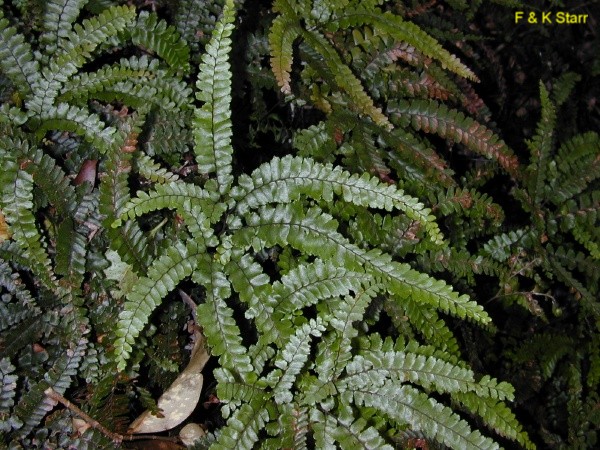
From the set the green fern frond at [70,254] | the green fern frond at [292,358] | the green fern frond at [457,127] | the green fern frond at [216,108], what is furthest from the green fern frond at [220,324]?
the green fern frond at [457,127]

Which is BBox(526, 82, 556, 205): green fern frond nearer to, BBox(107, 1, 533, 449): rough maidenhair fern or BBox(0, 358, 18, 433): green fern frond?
BBox(107, 1, 533, 449): rough maidenhair fern

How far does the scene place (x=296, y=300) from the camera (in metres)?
2.16

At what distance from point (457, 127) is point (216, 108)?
4.15 feet

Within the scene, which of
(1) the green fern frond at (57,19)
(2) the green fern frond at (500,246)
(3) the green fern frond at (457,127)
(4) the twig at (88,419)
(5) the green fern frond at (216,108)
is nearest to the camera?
(5) the green fern frond at (216,108)

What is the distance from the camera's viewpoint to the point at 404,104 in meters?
2.88

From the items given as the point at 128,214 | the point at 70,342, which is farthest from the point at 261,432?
the point at 128,214

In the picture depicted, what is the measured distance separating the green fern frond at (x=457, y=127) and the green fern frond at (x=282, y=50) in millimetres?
699

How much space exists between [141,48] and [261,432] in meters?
1.87

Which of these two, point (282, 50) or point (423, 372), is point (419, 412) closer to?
point (423, 372)

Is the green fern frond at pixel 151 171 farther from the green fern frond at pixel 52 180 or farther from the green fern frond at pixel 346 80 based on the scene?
the green fern frond at pixel 346 80

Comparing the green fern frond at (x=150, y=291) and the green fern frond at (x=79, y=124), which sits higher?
the green fern frond at (x=79, y=124)

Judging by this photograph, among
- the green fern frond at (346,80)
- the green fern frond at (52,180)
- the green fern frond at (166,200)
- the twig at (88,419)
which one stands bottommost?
the twig at (88,419)

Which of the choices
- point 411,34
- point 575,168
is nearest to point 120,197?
point 411,34

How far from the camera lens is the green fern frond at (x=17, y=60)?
2.34 m
